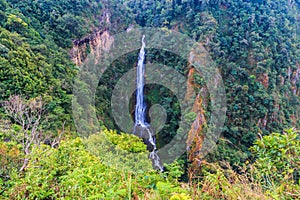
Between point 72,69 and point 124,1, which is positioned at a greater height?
point 124,1

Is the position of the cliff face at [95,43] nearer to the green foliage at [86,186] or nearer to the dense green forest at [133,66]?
the dense green forest at [133,66]

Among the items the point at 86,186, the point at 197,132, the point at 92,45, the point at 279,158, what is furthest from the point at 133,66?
the point at 279,158

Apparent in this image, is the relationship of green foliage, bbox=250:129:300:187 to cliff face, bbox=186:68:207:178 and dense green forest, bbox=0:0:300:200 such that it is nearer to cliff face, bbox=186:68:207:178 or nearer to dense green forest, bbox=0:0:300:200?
dense green forest, bbox=0:0:300:200

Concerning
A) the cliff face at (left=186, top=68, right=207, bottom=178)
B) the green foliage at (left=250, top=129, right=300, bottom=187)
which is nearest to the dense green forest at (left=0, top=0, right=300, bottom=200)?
the cliff face at (left=186, top=68, right=207, bottom=178)

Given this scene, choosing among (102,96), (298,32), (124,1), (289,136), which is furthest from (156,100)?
(289,136)

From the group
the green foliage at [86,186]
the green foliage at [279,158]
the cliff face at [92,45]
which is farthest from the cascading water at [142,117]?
the green foliage at [279,158]

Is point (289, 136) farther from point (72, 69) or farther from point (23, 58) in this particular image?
point (72, 69)
